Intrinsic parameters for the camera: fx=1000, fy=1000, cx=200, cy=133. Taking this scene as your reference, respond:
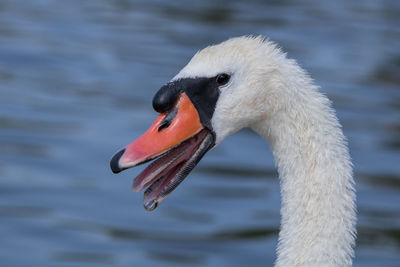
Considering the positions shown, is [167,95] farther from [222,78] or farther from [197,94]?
[222,78]

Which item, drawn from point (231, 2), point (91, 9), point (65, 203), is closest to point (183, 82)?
point (65, 203)

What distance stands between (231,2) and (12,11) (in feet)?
15.9

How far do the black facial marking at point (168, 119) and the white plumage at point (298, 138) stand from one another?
0.21m

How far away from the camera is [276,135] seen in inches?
192

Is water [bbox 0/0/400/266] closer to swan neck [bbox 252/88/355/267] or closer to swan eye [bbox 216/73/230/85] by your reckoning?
swan neck [bbox 252/88/355/267]

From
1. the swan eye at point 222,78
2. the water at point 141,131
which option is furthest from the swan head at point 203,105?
the water at point 141,131

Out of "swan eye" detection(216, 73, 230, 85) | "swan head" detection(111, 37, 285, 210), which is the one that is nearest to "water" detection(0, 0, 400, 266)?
"swan head" detection(111, 37, 285, 210)

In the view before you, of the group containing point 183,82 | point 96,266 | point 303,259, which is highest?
point 96,266

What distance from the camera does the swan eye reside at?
4.80 m

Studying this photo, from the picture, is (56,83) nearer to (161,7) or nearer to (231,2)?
(161,7)

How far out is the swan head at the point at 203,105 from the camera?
A: 15.6 ft

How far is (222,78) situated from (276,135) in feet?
1.26

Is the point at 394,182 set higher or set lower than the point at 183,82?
higher

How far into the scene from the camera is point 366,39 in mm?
17328
